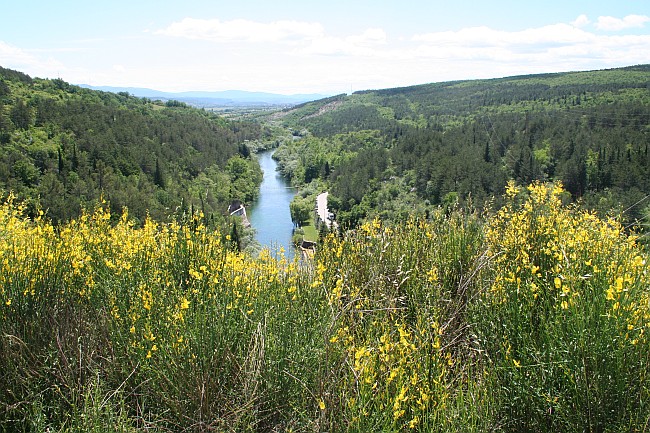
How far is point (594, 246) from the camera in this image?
16.2 ft

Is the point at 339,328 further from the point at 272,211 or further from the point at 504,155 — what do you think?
the point at 504,155

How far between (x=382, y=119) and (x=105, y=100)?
92.7m

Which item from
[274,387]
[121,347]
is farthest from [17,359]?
[274,387]

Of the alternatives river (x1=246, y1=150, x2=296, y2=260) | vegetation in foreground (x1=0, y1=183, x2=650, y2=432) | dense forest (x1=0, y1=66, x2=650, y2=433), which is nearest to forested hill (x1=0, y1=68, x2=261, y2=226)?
river (x1=246, y1=150, x2=296, y2=260)

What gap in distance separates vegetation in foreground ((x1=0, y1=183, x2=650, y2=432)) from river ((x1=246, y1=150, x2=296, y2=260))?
129 ft

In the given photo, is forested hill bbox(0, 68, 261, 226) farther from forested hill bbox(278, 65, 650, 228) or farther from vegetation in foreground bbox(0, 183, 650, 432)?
vegetation in foreground bbox(0, 183, 650, 432)

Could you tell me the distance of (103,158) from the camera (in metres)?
72.3

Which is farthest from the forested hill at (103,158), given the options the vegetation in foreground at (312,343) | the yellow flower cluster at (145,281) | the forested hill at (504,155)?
the vegetation in foreground at (312,343)

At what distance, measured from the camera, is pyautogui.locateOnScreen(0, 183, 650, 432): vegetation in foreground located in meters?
3.66

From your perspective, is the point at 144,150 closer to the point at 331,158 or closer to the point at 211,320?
the point at 331,158

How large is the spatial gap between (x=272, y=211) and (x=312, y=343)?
76226mm

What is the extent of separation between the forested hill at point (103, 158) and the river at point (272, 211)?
3.33 m

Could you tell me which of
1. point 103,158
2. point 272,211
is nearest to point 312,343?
point 272,211

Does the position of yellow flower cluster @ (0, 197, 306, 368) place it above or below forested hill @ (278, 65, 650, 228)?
above
